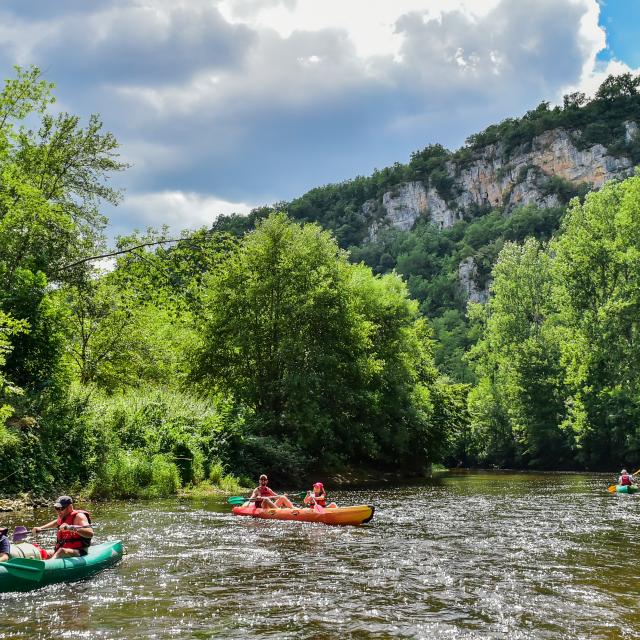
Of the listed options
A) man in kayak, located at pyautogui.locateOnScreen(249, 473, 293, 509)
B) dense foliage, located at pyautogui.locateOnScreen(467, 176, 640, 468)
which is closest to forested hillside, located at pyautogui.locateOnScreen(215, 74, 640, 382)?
dense foliage, located at pyautogui.locateOnScreen(467, 176, 640, 468)

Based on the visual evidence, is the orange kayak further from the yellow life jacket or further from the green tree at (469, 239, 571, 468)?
the green tree at (469, 239, 571, 468)

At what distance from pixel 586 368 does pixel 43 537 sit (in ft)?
106

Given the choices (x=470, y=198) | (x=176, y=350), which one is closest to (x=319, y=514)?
(x=176, y=350)

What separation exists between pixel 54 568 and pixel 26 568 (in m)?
0.50

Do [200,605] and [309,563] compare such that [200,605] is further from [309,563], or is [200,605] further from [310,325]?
[310,325]

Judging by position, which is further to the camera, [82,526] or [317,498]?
[317,498]

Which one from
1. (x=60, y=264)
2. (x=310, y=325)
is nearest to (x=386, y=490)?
(x=310, y=325)

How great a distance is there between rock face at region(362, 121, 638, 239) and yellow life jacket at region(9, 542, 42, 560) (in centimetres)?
10216

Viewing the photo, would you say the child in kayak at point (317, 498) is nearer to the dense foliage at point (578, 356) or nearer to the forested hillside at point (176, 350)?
the forested hillside at point (176, 350)

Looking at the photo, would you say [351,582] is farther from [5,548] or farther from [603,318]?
[603,318]

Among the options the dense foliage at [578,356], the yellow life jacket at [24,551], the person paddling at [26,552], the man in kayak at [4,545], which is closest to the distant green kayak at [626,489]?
the dense foliage at [578,356]

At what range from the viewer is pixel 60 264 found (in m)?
20.6

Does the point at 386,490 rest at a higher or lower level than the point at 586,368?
lower

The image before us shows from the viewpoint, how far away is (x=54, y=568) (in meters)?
8.36
